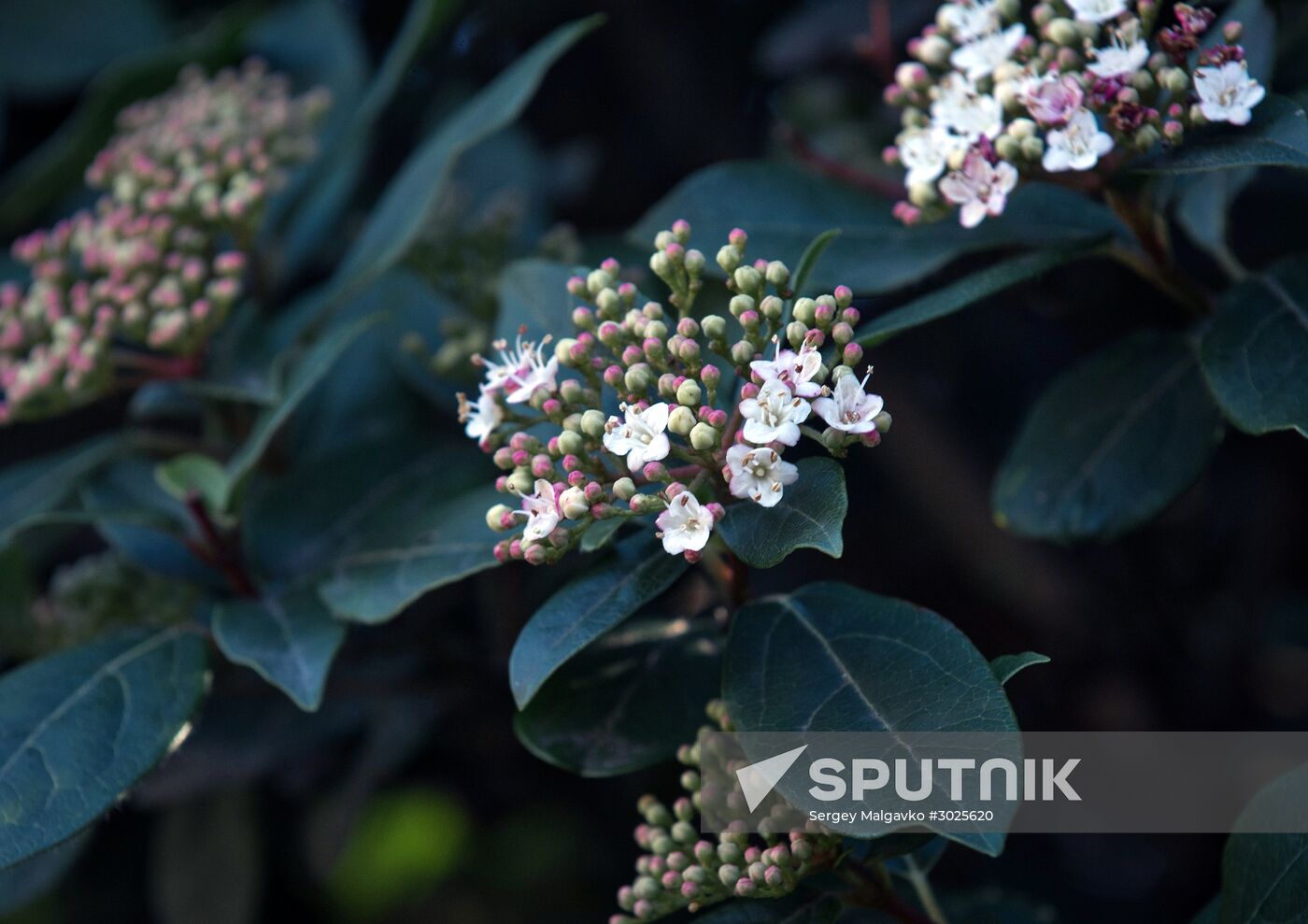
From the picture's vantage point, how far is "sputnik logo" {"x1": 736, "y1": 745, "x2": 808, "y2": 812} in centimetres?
127

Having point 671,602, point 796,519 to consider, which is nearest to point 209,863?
point 671,602

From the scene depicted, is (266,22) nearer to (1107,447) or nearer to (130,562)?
(130,562)

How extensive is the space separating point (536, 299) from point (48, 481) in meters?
1.05

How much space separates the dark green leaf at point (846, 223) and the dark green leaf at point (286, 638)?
2.64 feet

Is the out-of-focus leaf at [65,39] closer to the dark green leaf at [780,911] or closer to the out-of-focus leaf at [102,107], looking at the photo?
the out-of-focus leaf at [102,107]

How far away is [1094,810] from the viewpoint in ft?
7.88

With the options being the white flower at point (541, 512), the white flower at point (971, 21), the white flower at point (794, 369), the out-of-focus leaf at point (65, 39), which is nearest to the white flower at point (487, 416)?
the white flower at point (541, 512)

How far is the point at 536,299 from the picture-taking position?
1.84m

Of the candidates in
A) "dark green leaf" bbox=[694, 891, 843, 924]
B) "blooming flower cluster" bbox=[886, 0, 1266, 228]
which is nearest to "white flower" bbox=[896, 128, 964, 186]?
"blooming flower cluster" bbox=[886, 0, 1266, 228]

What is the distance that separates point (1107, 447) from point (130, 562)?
1.78 meters

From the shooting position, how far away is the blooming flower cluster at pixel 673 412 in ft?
4.31

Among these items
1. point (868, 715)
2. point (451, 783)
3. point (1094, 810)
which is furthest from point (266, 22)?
point (1094, 810)

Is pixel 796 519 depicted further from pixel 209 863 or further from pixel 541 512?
pixel 209 863

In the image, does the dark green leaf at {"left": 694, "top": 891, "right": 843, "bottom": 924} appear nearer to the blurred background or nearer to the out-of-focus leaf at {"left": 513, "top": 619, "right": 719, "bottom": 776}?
the out-of-focus leaf at {"left": 513, "top": 619, "right": 719, "bottom": 776}
